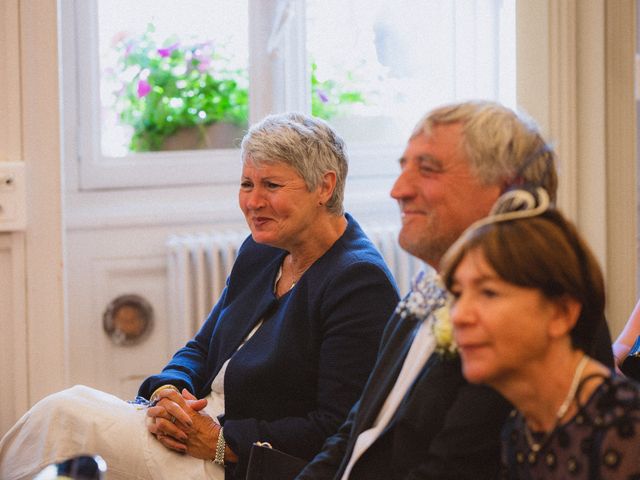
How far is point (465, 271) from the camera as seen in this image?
1.27 m

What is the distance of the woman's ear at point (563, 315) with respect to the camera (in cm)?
127

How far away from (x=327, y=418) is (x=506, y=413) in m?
0.62

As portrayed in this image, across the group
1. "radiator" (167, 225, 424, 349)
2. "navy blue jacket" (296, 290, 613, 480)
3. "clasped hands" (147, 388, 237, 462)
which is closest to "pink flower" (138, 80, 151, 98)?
"radiator" (167, 225, 424, 349)

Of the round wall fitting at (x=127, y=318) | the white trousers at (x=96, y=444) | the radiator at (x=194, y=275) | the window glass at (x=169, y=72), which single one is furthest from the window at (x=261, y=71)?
the white trousers at (x=96, y=444)

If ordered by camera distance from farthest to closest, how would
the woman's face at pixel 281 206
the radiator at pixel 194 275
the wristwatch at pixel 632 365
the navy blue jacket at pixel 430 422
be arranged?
the radiator at pixel 194 275 < the woman's face at pixel 281 206 < the wristwatch at pixel 632 365 < the navy blue jacket at pixel 430 422

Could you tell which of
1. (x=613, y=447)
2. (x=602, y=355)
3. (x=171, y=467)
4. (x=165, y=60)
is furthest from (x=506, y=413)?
(x=165, y=60)

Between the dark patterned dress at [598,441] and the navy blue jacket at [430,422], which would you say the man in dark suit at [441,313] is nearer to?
the navy blue jacket at [430,422]

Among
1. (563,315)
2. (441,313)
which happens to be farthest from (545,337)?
(441,313)

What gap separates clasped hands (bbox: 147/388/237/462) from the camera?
2.18 meters

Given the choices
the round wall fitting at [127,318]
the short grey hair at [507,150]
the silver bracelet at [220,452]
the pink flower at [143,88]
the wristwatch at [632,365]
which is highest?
the pink flower at [143,88]

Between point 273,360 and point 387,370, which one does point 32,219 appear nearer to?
point 273,360

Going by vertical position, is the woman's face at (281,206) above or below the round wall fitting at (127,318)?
above

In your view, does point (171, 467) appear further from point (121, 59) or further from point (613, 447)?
point (121, 59)

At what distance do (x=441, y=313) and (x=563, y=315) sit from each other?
282 mm
